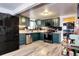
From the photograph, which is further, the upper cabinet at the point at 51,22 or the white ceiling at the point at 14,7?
the upper cabinet at the point at 51,22

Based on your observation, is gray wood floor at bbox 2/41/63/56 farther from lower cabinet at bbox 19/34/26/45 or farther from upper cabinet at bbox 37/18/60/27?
upper cabinet at bbox 37/18/60/27

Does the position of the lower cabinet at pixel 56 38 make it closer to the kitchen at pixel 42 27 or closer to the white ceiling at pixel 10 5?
the kitchen at pixel 42 27

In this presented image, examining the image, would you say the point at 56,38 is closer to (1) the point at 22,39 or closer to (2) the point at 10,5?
(1) the point at 22,39

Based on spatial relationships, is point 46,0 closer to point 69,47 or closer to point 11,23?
point 11,23

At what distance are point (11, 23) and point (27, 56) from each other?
2.06 feet

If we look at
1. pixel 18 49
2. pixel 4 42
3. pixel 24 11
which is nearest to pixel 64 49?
pixel 18 49

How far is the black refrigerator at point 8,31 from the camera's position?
168cm

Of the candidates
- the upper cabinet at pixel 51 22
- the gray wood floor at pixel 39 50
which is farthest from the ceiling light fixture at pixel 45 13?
the gray wood floor at pixel 39 50

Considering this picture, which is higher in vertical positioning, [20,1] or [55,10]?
[20,1]

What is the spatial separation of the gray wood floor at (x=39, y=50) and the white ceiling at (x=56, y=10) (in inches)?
19.8

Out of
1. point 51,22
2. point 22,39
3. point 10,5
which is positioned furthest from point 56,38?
point 10,5

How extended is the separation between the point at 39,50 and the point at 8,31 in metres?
0.63

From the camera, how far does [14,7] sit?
5.21ft

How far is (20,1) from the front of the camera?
1.55 meters
